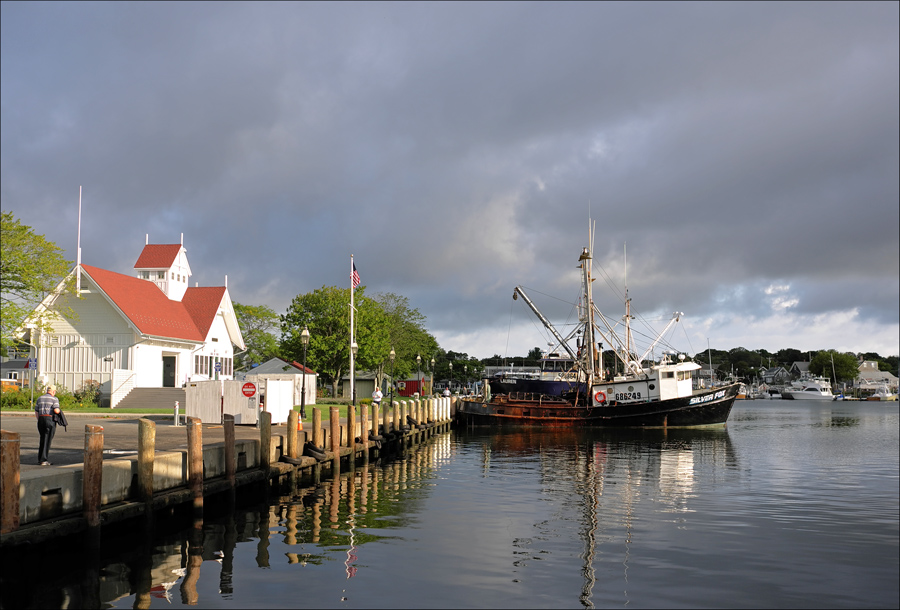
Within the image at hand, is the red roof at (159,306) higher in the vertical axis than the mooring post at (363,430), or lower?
higher

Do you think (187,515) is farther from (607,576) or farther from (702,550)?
(702,550)

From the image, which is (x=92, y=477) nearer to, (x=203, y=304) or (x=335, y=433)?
(x=335, y=433)

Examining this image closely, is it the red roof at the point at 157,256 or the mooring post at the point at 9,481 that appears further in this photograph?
Answer: the red roof at the point at 157,256

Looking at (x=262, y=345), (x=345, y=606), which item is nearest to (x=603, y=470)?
(x=345, y=606)

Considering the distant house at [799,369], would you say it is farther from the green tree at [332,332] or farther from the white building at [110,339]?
the white building at [110,339]

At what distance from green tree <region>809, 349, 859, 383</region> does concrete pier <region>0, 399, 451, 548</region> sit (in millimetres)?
166876

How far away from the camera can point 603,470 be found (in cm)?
2836

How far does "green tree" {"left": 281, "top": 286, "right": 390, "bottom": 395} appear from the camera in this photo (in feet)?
211

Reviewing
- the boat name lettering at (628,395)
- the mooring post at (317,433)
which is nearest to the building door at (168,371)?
the mooring post at (317,433)

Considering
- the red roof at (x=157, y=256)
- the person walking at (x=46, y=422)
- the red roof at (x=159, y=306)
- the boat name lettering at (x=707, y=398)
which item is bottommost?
the boat name lettering at (x=707, y=398)

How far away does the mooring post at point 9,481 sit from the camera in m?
10.9

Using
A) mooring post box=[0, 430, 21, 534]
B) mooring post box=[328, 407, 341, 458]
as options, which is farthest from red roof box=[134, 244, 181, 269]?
mooring post box=[0, 430, 21, 534]

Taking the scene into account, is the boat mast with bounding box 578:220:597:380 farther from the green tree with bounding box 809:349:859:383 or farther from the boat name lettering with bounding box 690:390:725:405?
the green tree with bounding box 809:349:859:383

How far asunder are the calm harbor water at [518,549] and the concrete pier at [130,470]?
2.60 ft
